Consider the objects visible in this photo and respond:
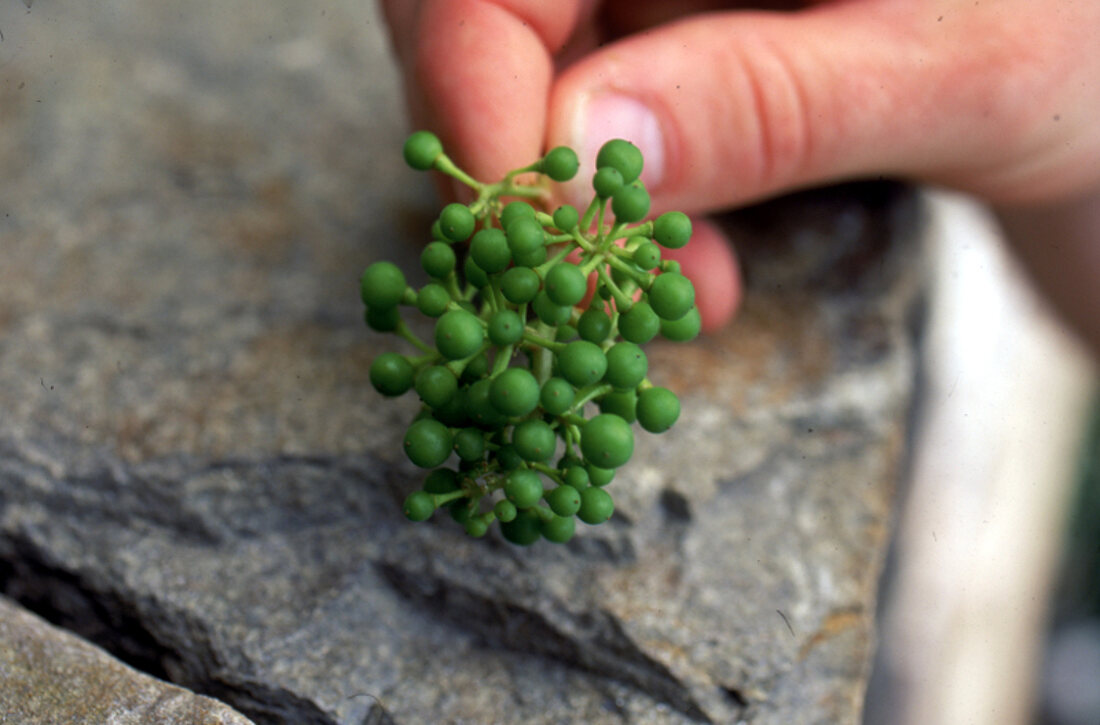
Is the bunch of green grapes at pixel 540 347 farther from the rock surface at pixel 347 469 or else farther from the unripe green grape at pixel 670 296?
the rock surface at pixel 347 469

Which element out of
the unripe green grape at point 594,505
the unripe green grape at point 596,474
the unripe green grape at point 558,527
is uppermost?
the unripe green grape at point 596,474

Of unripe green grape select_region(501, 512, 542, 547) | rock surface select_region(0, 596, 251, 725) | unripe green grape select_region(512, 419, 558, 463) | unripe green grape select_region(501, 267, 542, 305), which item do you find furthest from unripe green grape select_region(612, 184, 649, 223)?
rock surface select_region(0, 596, 251, 725)

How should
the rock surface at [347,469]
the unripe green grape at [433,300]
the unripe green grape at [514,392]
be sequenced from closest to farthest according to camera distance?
the unripe green grape at [514,392], the unripe green grape at [433,300], the rock surface at [347,469]

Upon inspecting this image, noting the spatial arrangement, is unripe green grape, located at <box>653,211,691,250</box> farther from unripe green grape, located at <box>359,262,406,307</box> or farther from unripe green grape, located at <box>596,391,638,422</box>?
unripe green grape, located at <box>359,262,406,307</box>

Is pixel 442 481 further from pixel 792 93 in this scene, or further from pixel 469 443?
pixel 792 93

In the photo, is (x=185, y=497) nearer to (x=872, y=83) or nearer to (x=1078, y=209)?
(x=872, y=83)

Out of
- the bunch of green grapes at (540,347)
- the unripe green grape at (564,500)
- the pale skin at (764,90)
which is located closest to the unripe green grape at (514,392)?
the bunch of green grapes at (540,347)
